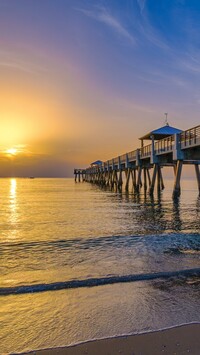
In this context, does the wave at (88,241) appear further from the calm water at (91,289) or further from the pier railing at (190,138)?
the pier railing at (190,138)

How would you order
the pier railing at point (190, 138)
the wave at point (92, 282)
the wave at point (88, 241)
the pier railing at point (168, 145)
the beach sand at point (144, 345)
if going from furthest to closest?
the pier railing at point (168, 145) → the pier railing at point (190, 138) → the wave at point (88, 241) → the wave at point (92, 282) → the beach sand at point (144, 345)

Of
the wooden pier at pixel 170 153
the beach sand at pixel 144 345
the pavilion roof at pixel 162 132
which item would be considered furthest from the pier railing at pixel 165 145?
the beach sand at pixel 144 345

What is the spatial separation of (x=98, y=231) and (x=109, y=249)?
235 centimetres

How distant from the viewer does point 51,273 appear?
14.7 feet

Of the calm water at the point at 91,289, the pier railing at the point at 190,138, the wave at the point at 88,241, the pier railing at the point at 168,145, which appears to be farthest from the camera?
the pier railing at the point at 168,145

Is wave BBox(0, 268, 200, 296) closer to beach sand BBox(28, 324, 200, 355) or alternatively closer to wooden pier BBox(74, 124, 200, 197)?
beach sand BBox(28, 324, 200, 355)

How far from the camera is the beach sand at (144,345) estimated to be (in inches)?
87.0

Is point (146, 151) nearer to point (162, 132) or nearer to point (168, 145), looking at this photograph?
point (162, 132)

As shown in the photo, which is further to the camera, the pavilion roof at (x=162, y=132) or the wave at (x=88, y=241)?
the pavilion roof at (x=162, y=132)

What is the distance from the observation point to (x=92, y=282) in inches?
158

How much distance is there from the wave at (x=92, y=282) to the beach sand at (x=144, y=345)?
1533 mm

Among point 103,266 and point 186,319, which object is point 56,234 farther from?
point 186,319

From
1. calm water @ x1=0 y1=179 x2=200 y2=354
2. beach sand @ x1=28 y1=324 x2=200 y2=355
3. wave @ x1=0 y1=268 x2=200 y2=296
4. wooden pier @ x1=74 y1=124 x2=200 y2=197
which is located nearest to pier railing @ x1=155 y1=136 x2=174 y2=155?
wooden pier @ x1=74 y1=124 x2=200 y2=197

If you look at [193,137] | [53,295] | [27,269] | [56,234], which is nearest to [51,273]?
[27,269]
